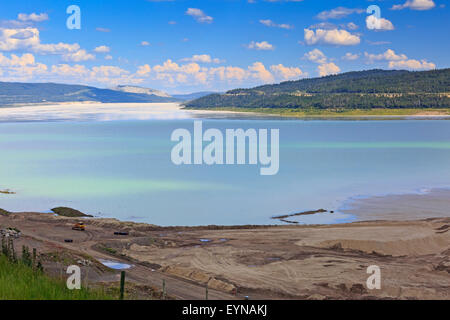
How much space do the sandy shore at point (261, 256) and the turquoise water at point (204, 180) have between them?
4551 mm

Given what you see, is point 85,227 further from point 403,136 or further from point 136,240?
point 403,136

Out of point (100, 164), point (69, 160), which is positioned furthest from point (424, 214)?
point (69, 160)

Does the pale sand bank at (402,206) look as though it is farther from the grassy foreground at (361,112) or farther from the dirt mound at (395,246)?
the grassy foreground at (361,112)

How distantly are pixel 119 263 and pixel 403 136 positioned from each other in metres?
78.5

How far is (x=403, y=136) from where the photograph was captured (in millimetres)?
91875

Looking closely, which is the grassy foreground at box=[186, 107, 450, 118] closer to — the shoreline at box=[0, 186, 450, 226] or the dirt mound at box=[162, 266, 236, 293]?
the shoreline at box=[0, 186, 450, 226]

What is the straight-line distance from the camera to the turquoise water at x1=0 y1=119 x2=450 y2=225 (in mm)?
34438

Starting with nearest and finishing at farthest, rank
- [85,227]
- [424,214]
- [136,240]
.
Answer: [136,240] → [85,227] → [424,214]

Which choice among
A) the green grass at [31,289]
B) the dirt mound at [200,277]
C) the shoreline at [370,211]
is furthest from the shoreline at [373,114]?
the green grass at [31,289]

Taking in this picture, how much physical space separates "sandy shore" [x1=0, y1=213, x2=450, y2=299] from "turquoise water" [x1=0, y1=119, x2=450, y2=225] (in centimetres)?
455

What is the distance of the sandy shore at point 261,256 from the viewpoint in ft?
59.5

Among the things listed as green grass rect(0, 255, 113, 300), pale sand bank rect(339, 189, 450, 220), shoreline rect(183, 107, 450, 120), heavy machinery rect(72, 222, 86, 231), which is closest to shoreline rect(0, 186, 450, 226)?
pale sand bank rect(339, 189, 450, 220)

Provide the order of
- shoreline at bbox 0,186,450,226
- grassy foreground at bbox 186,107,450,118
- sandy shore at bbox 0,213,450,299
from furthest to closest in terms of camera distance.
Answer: grassy foreground at bbox 186,107,450,118 < shoreline at bbox 0,186,450,226 < sandy shore at bbox 0,213,450,299

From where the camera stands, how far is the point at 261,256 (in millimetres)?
22062
